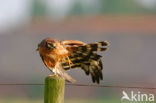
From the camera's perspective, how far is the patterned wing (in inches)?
193

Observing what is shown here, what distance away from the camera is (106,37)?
30328 millimetres

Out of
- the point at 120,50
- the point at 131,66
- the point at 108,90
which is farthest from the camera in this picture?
the point at 120,50

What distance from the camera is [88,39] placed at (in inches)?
1169

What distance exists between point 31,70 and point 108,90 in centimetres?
737

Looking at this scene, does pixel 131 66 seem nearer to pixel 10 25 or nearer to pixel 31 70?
pixel 31 70

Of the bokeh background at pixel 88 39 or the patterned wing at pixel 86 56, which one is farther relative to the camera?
the bokeh background at pixel 88 39

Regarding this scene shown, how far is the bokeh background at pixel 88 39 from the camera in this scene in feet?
85.9

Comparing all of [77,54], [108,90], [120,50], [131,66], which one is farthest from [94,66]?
[120,50]

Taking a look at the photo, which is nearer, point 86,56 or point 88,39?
point 86,56

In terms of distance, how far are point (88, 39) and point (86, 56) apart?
2468cm

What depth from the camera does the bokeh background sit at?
1030 inches

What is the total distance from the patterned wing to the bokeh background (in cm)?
1789

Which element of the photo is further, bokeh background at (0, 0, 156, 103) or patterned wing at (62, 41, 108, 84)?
bokeh background at (0, 0, 156, 103)

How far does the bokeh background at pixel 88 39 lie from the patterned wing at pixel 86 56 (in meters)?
17.9
